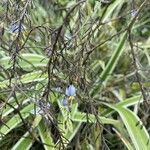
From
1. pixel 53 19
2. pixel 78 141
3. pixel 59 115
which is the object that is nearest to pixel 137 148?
pixel 78 141

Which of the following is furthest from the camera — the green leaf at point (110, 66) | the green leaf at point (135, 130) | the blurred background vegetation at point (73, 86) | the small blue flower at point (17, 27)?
the green leaf at point (110, 66)

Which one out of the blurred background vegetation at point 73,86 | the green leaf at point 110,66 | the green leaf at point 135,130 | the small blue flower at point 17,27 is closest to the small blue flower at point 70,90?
the blurred background vegetation at point 73,86

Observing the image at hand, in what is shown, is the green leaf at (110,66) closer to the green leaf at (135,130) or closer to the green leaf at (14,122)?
the green leaf at (135,130)

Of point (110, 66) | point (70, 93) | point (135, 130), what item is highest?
point (70, 93)

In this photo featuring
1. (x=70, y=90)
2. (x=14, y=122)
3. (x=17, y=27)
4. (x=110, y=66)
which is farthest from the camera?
(x=110, y=66)

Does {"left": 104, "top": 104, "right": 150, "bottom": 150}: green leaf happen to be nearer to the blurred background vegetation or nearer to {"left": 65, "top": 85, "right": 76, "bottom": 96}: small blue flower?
the blurred background vegetation

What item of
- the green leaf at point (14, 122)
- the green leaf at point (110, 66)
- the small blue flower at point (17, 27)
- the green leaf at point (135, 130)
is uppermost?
the small blue flower at point (17, 27)

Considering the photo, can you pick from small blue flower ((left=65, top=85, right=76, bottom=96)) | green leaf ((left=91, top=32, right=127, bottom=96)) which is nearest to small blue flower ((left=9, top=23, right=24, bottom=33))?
small blue flower ((left=65, top=85, right=76, bottom=96))

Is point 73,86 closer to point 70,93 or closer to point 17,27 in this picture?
point 70,93

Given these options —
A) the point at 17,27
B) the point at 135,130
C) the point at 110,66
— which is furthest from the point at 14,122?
the point at 17,27

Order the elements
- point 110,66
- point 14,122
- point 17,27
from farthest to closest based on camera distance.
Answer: point 110,66
point 14,122
point 17,27

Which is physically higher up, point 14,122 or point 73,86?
point 73,86
